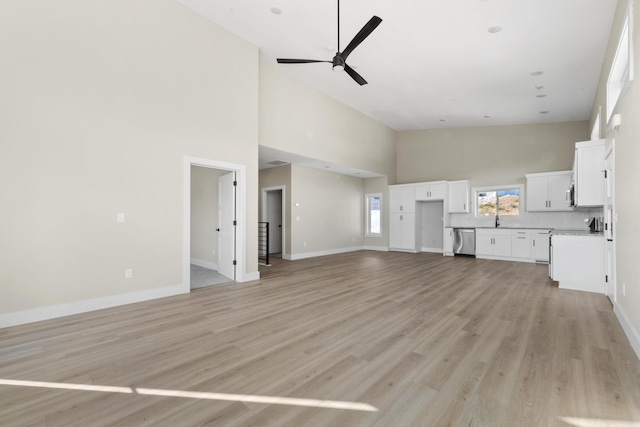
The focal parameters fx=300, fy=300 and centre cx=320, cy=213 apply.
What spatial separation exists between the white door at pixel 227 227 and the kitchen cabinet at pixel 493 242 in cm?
691

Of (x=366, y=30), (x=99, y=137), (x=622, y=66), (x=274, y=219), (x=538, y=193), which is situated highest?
(x=366, y=30)

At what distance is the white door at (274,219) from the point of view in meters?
9.54

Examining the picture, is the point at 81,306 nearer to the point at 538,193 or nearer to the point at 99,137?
the point at 99,137

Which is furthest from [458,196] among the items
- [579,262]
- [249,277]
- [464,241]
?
[249,277]

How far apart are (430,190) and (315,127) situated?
4.46 metres

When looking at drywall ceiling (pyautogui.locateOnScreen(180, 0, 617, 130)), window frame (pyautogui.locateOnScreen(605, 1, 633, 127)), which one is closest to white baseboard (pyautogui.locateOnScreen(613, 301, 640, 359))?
window frame (pyautogui.locateOnScreen(605, 1, 633, 127))

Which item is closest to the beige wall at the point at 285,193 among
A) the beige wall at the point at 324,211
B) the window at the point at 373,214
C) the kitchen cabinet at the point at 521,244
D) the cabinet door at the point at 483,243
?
the beige wall at the point at 324,211

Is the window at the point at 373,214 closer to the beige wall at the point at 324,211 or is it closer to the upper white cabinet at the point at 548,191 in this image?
the beige wall at the point at 324,211

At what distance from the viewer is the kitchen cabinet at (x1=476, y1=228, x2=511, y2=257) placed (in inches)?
322

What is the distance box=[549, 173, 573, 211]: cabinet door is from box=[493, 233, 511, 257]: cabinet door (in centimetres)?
128

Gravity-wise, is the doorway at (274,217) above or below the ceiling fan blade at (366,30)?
below

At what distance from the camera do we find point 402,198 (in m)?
10.1

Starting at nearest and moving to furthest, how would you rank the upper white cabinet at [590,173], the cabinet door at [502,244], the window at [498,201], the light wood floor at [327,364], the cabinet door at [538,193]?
the light wood floor at [327,364] < the upper white cabinet at [590,173] < the cabinet door at [538,193] < the cabinet door at [502,244] < the window at [498,201]

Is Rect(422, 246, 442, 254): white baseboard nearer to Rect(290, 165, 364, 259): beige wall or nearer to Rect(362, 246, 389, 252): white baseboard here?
Rect(362, 246, 389, 252): white baseboard
